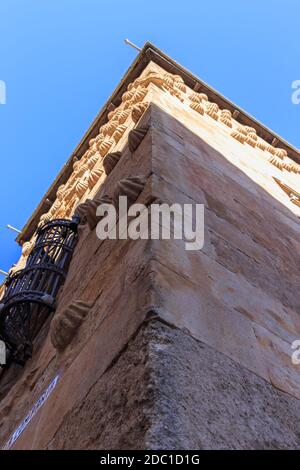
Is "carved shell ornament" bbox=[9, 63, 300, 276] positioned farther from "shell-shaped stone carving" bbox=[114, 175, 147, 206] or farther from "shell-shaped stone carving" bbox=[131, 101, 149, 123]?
"shell-shaped stone carving" bbox=[114, 175, 147, 206]

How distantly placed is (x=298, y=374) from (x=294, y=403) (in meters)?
0.27

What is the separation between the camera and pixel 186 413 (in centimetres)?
181

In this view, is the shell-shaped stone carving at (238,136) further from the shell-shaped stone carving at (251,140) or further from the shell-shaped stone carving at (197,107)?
the shell-shaped stone carving at (197,107)

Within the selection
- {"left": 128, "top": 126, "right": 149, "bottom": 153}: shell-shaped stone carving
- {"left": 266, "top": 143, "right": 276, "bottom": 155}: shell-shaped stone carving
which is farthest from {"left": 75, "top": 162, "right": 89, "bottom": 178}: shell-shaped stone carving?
{"left": 128, "top": 126, "right": 149, "bottom": 153}: shell-shaped stone carving

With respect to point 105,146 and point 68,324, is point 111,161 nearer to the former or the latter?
point 105,146

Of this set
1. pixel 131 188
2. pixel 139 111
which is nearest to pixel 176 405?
pixel 131 188

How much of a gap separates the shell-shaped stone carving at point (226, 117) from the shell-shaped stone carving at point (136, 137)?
4040 mm

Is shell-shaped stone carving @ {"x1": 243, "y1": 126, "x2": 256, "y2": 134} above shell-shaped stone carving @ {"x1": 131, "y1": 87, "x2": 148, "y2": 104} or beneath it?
above

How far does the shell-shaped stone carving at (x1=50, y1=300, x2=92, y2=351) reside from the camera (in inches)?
116

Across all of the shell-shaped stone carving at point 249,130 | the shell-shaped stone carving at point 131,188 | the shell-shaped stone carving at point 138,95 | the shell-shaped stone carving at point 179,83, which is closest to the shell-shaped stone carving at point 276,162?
the shell-shaped stone carving at point 249,130

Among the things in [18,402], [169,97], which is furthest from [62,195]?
[18,402]

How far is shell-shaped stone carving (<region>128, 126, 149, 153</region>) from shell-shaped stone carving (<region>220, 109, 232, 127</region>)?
13.3 feet

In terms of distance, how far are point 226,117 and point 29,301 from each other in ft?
19.0

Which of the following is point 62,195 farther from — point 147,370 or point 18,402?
point 147,370
